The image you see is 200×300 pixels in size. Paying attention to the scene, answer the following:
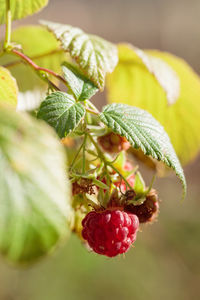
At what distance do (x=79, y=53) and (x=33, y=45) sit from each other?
1.42 ft

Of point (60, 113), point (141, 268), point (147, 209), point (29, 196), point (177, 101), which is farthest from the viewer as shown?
point (141, 268)

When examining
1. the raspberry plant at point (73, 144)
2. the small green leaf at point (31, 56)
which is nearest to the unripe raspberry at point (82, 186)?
the raspberry plant at point (73, 144)

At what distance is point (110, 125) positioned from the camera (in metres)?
0.68

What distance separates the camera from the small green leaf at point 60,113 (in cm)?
65

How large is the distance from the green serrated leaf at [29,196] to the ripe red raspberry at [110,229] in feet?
1.04

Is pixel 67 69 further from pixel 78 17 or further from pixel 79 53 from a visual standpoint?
pixel 78 17

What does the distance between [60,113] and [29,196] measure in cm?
26

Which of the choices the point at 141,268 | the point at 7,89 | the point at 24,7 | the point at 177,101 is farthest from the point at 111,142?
the point at 141,268

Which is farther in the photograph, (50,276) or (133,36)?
(133,36)

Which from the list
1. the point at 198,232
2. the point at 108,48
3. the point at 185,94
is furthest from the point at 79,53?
the point at 198,232

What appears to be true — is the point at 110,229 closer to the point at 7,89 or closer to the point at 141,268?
the point at 7,89

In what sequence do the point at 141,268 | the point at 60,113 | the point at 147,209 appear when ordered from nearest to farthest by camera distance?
the point at 60,113 < the point at 147,209 < the point at 141,268

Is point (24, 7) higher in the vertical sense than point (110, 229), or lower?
higher

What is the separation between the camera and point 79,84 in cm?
75
